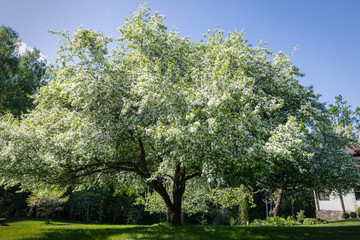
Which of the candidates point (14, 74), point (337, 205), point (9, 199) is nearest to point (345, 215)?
point (337, 205)

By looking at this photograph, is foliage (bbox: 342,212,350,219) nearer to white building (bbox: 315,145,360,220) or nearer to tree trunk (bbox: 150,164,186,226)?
white building (bbox: 315,145,360,220)

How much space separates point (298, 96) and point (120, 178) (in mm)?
14829

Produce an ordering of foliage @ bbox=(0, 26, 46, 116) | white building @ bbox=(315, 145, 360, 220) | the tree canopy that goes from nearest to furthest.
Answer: the tree canopy → white building @ bbox=(315, 145, 360, 220) → foliage @ bbox=(0, 26, 46, 116)

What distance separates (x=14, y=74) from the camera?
41188 millimetres

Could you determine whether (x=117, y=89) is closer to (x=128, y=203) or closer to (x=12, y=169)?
(x=12, y=169)

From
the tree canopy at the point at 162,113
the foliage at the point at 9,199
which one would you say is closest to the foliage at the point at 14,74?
the foliage at the point at 9,199

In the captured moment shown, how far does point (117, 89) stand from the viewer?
562 inches

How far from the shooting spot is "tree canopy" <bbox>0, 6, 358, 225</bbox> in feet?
35.7

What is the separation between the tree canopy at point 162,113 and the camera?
10.9 metres

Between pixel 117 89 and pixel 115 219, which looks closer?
pixel 117 89

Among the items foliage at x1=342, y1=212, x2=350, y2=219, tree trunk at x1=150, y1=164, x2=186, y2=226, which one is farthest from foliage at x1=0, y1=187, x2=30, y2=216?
foliage at x1=342, y1=212, x2=350, y2=219

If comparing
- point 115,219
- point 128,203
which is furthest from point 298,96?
point 115,219

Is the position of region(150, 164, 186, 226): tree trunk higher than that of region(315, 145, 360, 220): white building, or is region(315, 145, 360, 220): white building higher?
region(150, 164, 186, 226): tree trunk

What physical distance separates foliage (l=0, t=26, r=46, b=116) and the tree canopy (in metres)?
27.2
